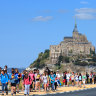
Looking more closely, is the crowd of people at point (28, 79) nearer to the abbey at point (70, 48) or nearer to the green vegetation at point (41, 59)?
the green vegetation at point (41, 59)

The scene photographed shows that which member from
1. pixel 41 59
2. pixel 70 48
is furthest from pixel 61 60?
pixel 70 48

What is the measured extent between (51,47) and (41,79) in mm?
149704

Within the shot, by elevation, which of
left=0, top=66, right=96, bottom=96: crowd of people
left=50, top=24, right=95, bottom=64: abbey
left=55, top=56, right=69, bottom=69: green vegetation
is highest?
left=50, top=24, right=95, bottom=64: abbey

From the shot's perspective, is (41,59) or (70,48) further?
(70,48)

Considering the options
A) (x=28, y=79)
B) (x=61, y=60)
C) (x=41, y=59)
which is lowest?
(x=28, y=79)

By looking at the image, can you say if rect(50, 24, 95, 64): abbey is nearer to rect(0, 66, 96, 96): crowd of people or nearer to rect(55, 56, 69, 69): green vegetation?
rect(55, 56, 69, 69): green vegetation

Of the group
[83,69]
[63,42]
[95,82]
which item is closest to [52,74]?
[95,82]

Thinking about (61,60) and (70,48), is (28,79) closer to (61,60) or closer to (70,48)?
(61,60)

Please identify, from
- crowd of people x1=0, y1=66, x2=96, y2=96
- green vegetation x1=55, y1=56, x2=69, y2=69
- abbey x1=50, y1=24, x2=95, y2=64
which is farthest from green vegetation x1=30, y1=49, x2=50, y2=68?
crowd of people x1=0, y1=66, x2=96, y2=96

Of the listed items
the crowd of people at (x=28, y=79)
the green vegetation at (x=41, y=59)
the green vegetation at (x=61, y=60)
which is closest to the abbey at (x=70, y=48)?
the green vegetation at (x=41, y=59)

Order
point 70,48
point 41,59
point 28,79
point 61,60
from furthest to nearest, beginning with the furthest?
point 70,48
point 41,59
point 61,60
point 28,79

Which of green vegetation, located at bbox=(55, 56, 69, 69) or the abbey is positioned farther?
the abbey

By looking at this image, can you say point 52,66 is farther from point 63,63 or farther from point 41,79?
point 41,79

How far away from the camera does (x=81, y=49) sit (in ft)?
575
